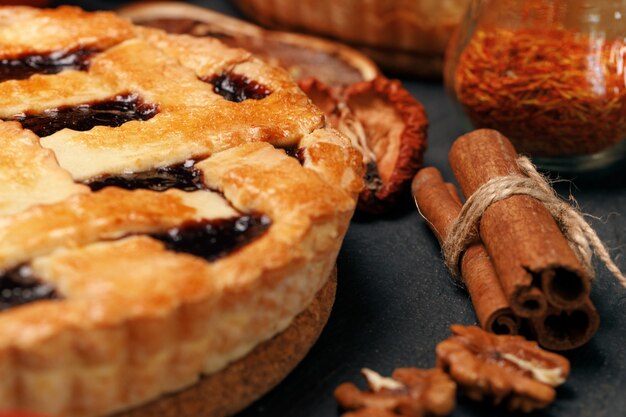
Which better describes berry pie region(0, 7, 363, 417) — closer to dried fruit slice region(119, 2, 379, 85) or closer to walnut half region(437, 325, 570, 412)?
walnut half region(437, 325, 570, 412)

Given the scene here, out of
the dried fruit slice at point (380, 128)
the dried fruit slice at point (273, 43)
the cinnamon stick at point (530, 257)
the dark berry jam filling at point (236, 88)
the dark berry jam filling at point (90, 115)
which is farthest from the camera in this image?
Result: the dried fruit slice at point (273, 43)

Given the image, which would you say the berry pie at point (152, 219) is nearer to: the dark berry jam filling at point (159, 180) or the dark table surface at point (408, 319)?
the dark berry jam filling at point (159, 180)

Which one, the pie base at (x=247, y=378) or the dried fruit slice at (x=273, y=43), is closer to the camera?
the pie base at (x=247, y=378)

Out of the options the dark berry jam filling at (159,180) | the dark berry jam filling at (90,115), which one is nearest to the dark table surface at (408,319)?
the dark berry jam filling at (159,180)

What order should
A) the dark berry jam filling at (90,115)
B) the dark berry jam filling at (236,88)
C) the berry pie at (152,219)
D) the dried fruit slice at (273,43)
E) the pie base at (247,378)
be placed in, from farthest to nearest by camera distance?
the dried fruit slice at (273,43) < the dark berry jam filling at (236,88) < the dark berry jam filling at (90,115) < the pie base at (247,378) < the berry pie at (152,219)

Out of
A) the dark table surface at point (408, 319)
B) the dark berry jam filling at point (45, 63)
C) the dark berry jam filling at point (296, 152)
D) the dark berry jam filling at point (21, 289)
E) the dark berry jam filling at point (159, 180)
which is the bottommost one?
the dark table surface at point (408, 319)

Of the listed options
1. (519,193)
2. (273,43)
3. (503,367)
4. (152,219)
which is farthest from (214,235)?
(273,43)

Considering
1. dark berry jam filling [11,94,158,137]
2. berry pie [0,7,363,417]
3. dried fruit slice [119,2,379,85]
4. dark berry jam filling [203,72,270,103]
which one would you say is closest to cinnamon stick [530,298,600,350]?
berry pie [0,7,363,417]

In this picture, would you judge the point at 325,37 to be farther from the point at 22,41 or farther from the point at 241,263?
the point at 241,263

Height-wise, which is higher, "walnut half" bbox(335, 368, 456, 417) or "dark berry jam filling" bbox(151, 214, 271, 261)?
"dark berry jam filling" bbox(151, 214, 271, 261)
